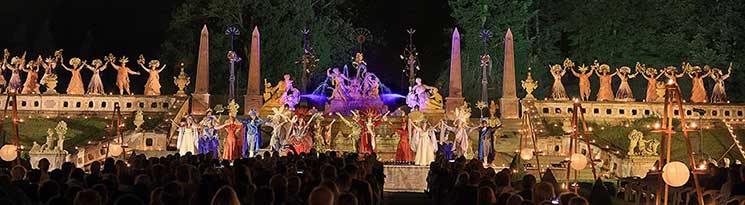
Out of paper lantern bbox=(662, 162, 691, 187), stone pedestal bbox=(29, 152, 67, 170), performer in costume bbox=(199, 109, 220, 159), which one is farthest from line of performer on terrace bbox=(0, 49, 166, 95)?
paper lantern bbox=(662, 162, 691, 187)

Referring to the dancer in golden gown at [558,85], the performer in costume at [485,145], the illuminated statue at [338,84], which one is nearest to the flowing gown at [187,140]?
the performer in costume at [485,145]

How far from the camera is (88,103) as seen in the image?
137ft

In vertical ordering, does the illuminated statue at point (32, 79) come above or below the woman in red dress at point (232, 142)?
above

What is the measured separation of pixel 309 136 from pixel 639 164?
10.9m

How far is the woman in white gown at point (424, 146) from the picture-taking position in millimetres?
30812

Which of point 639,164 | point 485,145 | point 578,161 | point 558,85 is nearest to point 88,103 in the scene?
point 485,145

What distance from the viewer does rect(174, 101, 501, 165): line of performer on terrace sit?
31.3 metres

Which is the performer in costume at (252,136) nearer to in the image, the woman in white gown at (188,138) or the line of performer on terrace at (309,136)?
the line of performer on terrace at (309,136)

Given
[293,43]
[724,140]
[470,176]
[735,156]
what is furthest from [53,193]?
[293,43]

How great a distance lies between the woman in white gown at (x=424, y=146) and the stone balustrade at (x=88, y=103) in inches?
565

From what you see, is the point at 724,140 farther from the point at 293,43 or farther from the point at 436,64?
the point at 436,64

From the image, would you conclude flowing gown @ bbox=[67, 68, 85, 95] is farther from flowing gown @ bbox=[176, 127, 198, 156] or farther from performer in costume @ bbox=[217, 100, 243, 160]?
performer in costume @ bbox=[217, 100, 243, 160]

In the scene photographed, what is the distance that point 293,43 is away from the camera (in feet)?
177

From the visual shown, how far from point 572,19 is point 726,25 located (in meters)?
9.57
